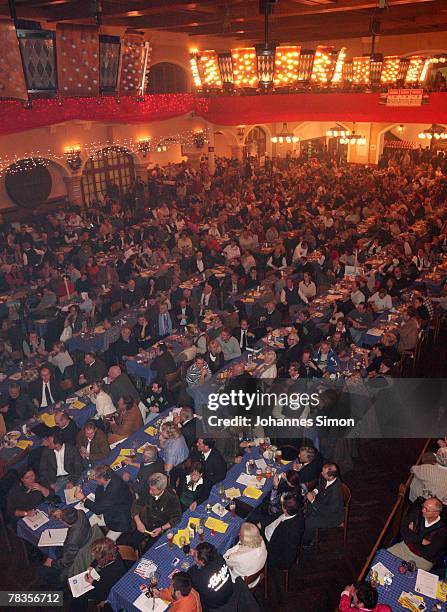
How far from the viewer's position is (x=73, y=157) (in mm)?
19953

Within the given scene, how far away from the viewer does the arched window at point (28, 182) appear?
1945cm

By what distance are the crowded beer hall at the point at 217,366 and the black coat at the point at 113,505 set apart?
2cm

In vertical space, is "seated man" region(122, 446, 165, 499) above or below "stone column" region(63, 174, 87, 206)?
below

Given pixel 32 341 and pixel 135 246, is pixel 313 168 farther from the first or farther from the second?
pixel 32 341

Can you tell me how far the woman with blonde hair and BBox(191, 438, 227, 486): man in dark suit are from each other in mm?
1082

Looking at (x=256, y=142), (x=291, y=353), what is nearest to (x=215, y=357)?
(x=291, y=353)

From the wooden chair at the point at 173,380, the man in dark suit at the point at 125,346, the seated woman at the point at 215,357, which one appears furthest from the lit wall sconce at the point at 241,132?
the wooden chair at the point at 173,380

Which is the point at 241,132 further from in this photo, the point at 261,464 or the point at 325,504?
the point at 325,504

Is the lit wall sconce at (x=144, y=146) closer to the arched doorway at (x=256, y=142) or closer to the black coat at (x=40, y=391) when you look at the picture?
the arched doorway at (x=256, y=142)

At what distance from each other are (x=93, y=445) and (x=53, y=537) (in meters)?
1.34

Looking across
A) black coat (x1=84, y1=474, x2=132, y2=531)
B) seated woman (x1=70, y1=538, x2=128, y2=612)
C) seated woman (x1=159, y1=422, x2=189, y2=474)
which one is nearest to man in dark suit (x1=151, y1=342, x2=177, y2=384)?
seated woman (x1=159, y1=422, x2=189, y2=474)

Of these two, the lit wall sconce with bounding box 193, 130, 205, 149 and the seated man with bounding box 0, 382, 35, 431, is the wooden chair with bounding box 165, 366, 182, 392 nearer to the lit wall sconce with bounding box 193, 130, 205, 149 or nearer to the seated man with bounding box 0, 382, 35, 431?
the seated man with bounding box 0, 382, 35, 431

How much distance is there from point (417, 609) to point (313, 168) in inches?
900

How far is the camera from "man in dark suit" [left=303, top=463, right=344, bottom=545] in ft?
20.8
